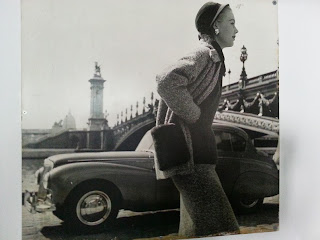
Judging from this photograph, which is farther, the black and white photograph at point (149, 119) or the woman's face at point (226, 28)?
the woman's face at point (226, 28)

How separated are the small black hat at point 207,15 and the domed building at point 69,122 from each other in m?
0.86

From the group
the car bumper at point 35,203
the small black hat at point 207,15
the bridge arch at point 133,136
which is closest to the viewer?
the car bumper at point 35,203

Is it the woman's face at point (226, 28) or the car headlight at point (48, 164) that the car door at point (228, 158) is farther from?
the car headlight at point (48, 164)

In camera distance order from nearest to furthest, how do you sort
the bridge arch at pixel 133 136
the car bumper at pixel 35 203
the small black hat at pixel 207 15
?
the car bumper at pixel 35 203 → the bridge arch at pixel 133 136 → the small black hat at pixel 207 15

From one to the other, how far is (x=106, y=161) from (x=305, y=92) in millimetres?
1268

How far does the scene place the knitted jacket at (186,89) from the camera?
76.6 inches

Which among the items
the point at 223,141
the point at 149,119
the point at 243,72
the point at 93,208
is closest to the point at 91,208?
the point at 93,208

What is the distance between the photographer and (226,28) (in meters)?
2.07

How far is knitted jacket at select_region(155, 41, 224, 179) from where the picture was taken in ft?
6.38

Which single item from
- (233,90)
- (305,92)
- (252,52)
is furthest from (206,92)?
(305,92)

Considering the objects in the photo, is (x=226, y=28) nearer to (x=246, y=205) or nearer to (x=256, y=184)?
(x=256, y=184)

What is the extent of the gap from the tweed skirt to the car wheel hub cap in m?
0.39

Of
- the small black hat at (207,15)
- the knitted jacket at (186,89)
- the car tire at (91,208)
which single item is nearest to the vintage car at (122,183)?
the car tire at (91,208)

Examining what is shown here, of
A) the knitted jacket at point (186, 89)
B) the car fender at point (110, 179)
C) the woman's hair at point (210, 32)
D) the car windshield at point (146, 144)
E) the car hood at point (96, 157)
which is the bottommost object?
the car fender at point (110, 179)
